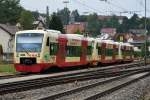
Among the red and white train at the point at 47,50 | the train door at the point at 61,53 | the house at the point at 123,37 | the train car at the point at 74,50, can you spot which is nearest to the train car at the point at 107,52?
the train car at the point at 74,50

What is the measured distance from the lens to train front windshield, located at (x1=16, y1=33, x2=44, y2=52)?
110 ft

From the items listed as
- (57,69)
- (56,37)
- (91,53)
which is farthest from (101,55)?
(56,37)

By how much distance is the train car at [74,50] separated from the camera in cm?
3709

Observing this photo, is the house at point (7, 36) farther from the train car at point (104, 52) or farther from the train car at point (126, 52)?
the train car at point (104, 52)

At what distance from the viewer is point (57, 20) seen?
93.8m

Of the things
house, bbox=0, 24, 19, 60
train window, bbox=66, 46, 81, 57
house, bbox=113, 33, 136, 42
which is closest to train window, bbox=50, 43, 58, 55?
train window, bbox=66, 46, 81, 57

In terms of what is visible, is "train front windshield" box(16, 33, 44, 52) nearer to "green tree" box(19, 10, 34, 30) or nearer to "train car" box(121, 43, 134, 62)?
"train car" box(121, 43, 134, 62)

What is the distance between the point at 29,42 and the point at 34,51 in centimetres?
80

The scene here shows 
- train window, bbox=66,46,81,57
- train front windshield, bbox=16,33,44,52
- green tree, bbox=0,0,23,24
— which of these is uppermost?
green tree, bbox=0,0,23,24

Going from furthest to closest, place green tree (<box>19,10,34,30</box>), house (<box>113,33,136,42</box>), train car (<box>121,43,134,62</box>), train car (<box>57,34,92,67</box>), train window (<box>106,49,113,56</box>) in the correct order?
1. house (<box>113,33,136,42</box>)
2. green tree (<box>19,10,34,30</box>)
3. train car (<box>121,43,134,62</box>)
4. train window (<box>106,49,113,56</box>)
5. train car (<box>57,34,92,67</box>)

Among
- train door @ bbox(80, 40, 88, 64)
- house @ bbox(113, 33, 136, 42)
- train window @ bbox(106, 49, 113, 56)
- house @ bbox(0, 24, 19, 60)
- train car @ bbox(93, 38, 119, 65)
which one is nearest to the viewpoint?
train door @ bbox(80, 40, 88, 64)

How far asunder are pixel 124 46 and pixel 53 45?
3257 centimetres

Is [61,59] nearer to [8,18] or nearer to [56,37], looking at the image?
[56,37]

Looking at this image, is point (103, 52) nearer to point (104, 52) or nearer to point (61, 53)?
point (104, 52)
